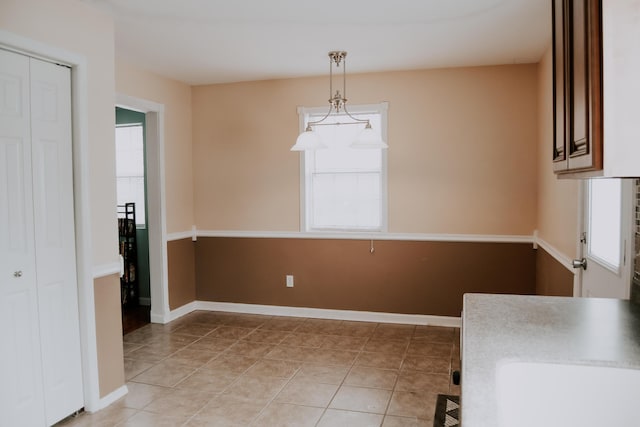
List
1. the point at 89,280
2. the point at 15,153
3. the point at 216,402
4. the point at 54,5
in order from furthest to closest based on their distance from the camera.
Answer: the point at 216,402, the point at 89,280, the point at 54,5, the point at 15,153

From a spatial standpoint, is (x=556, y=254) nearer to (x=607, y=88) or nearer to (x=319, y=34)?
(x=319, y=34)

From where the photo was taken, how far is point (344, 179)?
489 centimetres

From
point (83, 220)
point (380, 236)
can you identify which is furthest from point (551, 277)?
point (83, 220)

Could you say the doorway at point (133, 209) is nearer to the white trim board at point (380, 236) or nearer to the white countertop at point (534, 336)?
the white trim board at point (380, 236)

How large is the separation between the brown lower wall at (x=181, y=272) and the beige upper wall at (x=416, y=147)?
514 mm

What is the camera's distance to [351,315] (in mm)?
4914

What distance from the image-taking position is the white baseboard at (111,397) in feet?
9.91

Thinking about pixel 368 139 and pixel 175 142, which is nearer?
pixel 368 139

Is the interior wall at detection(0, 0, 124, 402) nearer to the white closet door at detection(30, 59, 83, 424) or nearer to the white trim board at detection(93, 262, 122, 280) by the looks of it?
the white trim board at detection(93, 262, 122, 280)

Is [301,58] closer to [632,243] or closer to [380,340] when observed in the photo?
[380,340]

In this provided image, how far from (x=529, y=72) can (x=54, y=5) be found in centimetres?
Answer: 382

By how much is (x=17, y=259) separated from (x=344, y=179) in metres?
3.07

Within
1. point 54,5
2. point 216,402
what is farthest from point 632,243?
point 54,5

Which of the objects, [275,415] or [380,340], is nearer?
[275,415]
